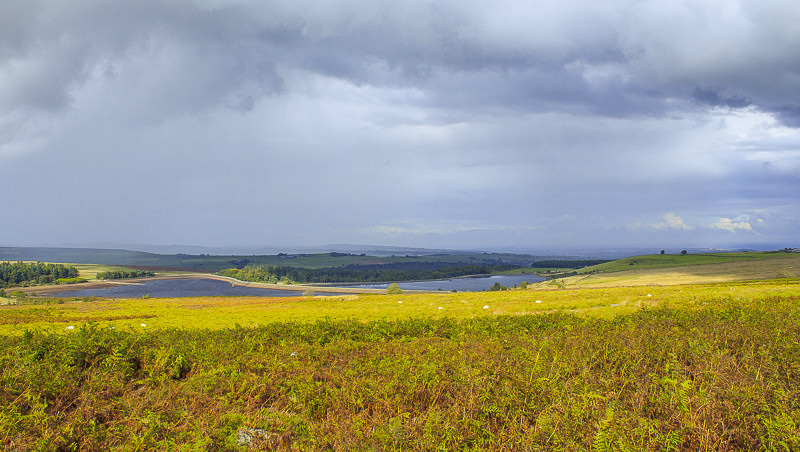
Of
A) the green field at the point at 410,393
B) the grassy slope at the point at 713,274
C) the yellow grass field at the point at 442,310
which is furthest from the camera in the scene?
the grassy slope at the point at 713,274

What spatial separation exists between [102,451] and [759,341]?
1235 centimetres

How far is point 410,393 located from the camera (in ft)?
23.1

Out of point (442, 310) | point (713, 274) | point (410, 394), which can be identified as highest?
point (410, 394)

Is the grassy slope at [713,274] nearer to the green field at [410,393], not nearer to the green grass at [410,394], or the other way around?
the green grass at [410,394]

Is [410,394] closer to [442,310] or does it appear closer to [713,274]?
[442,310]

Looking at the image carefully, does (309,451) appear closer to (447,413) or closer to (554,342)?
(447,413)

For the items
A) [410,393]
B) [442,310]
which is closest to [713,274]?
[442,310]

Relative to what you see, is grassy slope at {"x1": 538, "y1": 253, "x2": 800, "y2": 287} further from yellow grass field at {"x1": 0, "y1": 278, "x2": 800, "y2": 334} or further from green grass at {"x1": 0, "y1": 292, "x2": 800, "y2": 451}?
green grass at {"x1": 0, "y1": 292, "x2": 800, "y2": 451}

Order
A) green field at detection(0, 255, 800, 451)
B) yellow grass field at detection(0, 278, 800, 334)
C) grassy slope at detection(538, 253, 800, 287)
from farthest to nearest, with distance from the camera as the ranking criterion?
grassy slope at detection(538, 253, 800, 287), yellow grass field at detection(0, 278, 800, 334), green field at detection(0, 255, 800, 451)

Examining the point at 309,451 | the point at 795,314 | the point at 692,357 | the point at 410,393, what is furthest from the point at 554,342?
the point at 795,314

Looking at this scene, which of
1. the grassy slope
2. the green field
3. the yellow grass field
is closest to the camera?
the green field

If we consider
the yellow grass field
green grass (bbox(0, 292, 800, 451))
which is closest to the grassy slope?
the yellow grass field

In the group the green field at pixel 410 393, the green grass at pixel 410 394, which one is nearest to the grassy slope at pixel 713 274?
the green grass at pixel 410 394

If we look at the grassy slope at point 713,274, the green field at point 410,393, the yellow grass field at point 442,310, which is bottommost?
the grassy slope at point 713,274
